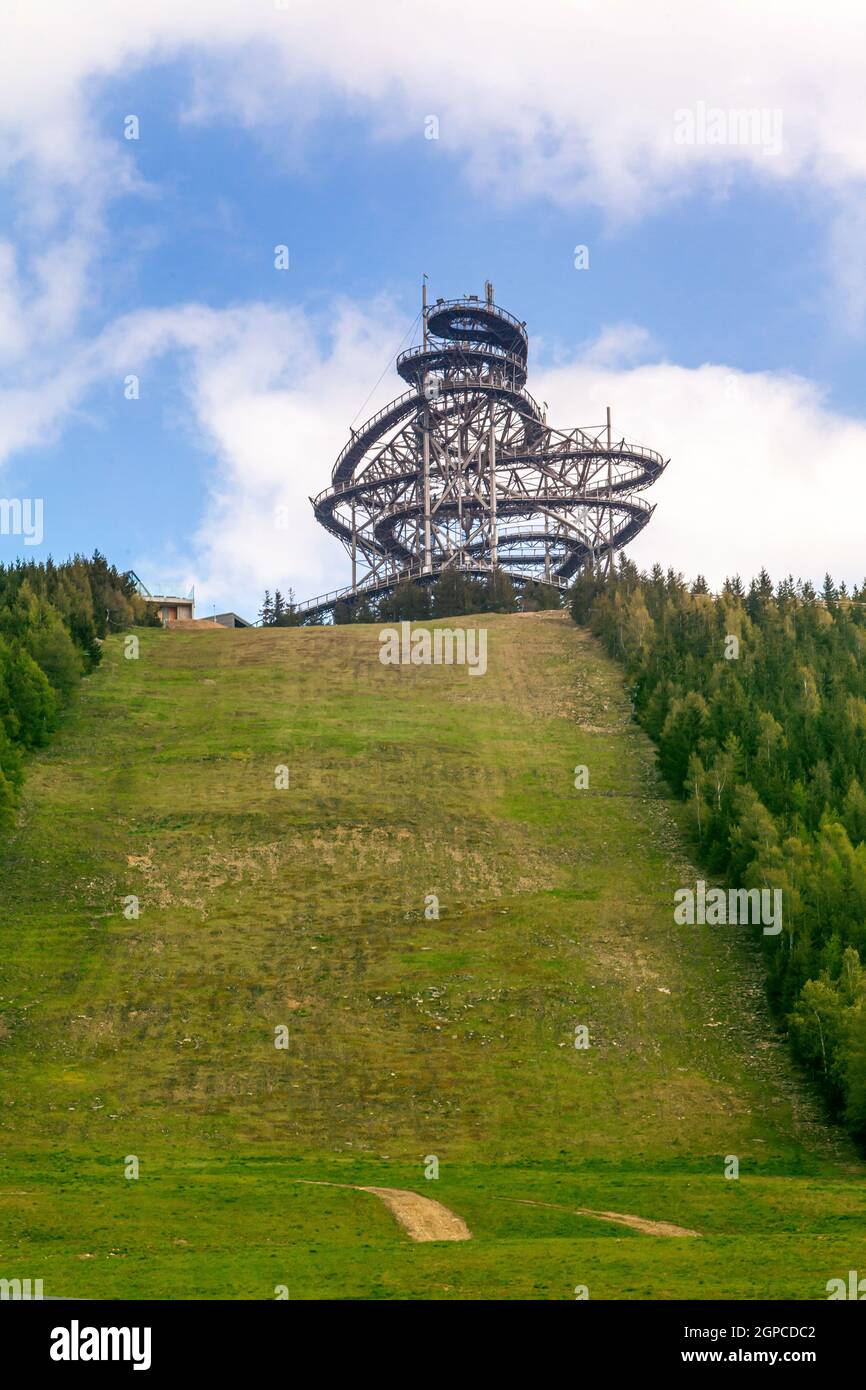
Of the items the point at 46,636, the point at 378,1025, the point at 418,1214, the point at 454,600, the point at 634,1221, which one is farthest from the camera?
the point at 454,600

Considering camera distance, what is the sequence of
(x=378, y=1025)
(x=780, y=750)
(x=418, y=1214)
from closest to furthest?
(x=418, y=1214)
(x=378, y=1025)
(x=780, y=750)

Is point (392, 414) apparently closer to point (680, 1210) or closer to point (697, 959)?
point (697, 959)

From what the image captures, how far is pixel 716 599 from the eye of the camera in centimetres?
11156

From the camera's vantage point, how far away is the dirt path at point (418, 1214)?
33.2m

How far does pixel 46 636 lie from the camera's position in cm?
8662

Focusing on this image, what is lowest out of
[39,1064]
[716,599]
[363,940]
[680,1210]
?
[680,1210]

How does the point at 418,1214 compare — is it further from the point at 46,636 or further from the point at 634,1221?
the point at 46,636

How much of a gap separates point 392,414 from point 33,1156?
356ft

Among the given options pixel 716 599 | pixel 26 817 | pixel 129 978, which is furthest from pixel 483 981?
pixel 716 599

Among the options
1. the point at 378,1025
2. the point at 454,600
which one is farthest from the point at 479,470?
the point at 378,1025

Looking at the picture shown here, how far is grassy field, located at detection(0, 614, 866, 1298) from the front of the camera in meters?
30.7

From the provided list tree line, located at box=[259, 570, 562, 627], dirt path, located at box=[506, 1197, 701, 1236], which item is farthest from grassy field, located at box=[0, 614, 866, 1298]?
tree line, located at box=[259, 570, 562, 627]

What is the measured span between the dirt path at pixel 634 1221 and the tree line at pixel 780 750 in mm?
11901

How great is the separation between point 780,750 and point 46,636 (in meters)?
43.8
